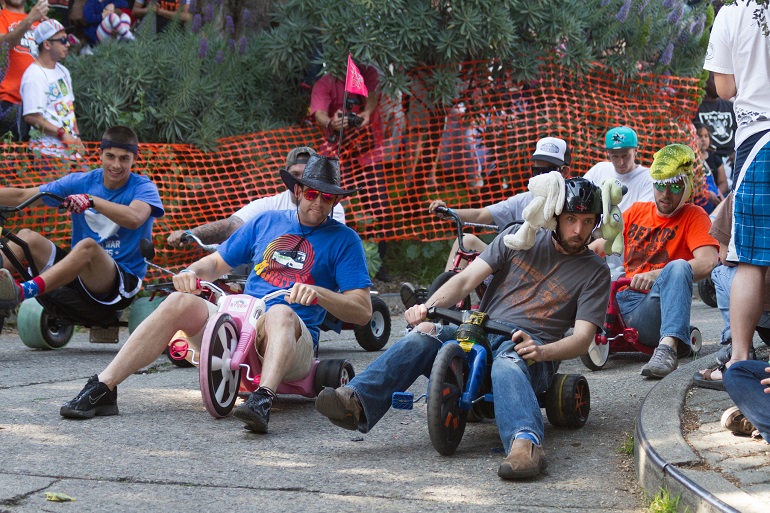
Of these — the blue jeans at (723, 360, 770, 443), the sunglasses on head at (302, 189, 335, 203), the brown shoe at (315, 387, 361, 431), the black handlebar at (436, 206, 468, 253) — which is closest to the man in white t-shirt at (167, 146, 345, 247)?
the black handlebar at (436, 206, 468, 253)

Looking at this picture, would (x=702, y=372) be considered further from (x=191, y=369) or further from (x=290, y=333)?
(x=191, y=369)

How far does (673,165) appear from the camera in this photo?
6648mm

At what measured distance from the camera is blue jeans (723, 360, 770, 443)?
4.00 m

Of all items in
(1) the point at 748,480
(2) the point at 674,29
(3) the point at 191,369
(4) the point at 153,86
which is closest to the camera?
(1) the point at 748,480

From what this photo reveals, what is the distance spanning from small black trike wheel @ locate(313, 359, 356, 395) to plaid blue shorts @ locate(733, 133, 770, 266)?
6.76 ft

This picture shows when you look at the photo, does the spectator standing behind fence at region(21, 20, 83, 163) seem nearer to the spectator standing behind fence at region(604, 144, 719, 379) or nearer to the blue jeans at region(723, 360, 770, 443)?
the spectator standing behind fence at region(604, 144, 719, 379)

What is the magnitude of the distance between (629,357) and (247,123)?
17.5ft

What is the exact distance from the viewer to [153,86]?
35.7 feet

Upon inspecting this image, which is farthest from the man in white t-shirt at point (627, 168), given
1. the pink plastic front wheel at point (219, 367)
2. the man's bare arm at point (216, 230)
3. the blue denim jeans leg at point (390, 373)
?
the pink plastic front wheel at point (219, 367)

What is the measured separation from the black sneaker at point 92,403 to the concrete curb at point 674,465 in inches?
99.4

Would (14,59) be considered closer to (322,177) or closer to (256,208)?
(256,208)

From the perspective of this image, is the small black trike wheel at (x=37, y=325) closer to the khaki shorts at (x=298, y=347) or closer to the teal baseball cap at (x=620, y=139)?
the khaki shorts at (x=298, y=347)

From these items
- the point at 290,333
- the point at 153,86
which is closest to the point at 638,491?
the point at 290,333

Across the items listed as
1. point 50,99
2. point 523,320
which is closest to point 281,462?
point 523,320
